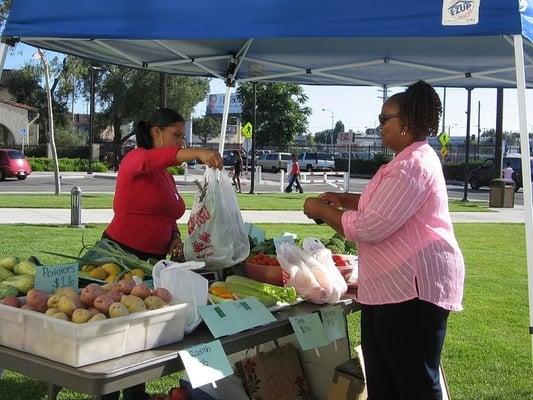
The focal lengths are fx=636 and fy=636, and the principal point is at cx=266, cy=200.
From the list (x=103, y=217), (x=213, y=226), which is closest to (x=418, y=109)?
(x=213, y=226)

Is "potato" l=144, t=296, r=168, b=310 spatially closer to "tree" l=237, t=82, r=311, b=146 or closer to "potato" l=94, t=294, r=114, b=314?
"potato" l=94, t=294, r=114, b=314

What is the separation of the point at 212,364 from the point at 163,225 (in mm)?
1458

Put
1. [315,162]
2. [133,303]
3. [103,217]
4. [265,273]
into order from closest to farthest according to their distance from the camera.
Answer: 1. [133,303]
2. [265,273]
3. [103,217]
4. [315,162]

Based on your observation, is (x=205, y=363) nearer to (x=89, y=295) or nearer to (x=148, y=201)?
(x=89, y=295)

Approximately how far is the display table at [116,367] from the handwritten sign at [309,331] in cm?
29

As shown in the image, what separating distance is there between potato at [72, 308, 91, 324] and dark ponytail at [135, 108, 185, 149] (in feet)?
4.93

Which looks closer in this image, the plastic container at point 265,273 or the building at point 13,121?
the plastic container at point 265,273

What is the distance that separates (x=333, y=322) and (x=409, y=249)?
0.69 m

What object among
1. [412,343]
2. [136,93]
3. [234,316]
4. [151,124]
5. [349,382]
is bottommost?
[349,382]

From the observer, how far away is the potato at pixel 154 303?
2227mm

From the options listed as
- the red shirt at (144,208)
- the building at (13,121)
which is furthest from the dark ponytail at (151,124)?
the building at (13,121)

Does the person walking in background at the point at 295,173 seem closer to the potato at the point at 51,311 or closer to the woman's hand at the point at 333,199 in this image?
the woman's hand at the point at 333,199

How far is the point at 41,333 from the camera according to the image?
2.07 m

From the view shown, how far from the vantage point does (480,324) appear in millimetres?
6086
